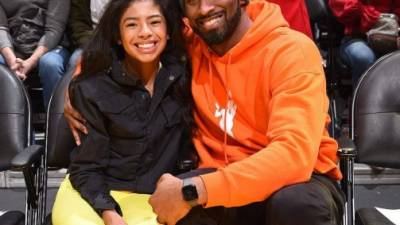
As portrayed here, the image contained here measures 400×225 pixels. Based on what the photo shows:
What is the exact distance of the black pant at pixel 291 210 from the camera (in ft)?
4.98

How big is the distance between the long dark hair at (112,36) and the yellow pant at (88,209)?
42 centimetres

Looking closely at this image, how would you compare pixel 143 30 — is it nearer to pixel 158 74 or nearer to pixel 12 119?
pixel 158 74

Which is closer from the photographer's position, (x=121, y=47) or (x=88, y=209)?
(x=88, y=209)

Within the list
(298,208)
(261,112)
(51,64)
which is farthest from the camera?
(51,64)

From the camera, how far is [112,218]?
5.73 ft

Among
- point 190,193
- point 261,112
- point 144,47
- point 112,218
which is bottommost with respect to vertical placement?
point 112,218

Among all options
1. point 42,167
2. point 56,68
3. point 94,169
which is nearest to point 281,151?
point 94,169

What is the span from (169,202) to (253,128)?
421 mm

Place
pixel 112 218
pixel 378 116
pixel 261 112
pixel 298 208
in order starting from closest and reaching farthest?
pixel 298 208 < pixel 112 218 < pixel 261 112 < pixel 378 116

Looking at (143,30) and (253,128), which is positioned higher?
(143,30)

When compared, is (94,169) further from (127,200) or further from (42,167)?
(42,167)

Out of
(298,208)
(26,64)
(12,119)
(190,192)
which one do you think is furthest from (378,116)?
(26,64)

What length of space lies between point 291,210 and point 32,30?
2297mm

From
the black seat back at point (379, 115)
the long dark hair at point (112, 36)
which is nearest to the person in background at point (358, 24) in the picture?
the black seat back at point (379, 115)
